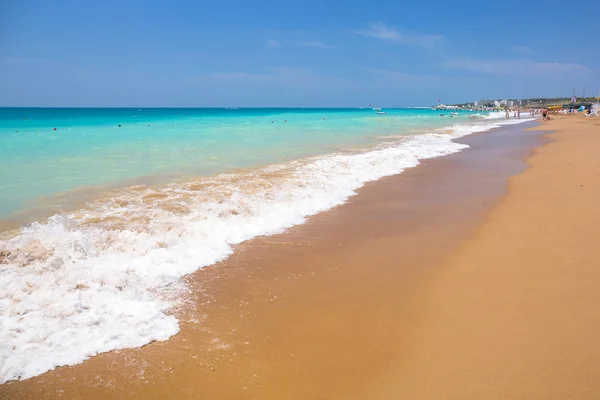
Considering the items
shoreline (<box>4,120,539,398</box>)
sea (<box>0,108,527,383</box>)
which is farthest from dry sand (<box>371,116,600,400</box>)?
sea (<box>0,108,527,383</box>)

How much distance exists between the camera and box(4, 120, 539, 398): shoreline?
2.95 m

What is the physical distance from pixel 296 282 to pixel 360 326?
1.12 metres

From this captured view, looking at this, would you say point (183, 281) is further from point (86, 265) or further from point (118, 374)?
point (118, 374)

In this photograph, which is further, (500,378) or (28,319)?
(28,319)

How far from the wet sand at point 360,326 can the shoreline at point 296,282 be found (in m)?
0.02

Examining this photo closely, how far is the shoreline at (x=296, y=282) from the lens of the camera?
295 centimetres

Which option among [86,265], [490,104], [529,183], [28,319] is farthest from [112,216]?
[490,104]

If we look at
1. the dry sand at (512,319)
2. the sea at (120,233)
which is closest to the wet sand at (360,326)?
the dry sand at (512,319)

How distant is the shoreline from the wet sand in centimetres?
2

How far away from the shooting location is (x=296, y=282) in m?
4.53

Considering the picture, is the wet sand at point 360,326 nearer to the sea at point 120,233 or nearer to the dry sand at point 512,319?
the dry sand at point 512,319

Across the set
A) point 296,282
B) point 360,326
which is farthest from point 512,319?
point 296,282

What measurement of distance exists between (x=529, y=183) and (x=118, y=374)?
1056 cm

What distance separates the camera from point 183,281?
177 inches
